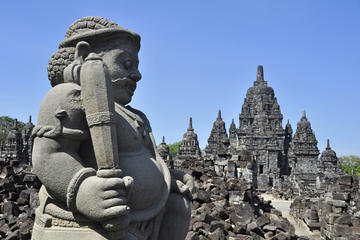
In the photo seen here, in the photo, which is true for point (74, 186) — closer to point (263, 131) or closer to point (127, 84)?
point (127, 84)

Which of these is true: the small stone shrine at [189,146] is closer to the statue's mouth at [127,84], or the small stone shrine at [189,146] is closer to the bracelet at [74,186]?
the statue's mouth at [127,84]

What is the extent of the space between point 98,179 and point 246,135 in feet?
102

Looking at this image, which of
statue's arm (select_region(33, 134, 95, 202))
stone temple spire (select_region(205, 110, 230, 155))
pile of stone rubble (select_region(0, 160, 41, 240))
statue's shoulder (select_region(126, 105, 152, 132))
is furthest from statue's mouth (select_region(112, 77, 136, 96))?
stone temple spire (select_region(205, 110, 230, 155))

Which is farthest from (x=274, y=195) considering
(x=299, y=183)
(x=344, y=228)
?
(x=344, y=228)

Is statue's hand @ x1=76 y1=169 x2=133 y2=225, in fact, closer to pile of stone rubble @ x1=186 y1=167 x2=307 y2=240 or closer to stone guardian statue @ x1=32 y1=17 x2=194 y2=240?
stone guardian statue @ x1=32 y1=17 x2=194 y2=240

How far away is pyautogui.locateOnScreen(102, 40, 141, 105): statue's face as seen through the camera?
8.92 ft

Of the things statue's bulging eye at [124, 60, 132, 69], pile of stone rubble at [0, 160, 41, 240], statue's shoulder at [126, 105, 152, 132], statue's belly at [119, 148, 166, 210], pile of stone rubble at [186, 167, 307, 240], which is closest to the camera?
statue's belly at [119, 148, 166, 210]

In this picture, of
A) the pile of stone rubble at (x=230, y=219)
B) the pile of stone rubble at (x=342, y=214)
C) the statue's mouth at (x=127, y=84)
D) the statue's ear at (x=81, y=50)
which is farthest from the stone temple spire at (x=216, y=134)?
the statue's ear at (x=81, y=50)

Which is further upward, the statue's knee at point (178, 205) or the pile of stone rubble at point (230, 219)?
the statue's knee at point (178, 205)

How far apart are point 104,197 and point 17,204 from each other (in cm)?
563

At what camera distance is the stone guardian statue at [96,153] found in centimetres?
230

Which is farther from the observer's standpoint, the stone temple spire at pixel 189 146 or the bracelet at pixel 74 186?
the stone temple spire at pixel 189 146

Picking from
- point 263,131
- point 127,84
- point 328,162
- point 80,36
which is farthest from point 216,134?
point 80,36

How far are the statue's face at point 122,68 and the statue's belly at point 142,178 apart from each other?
459 mm
